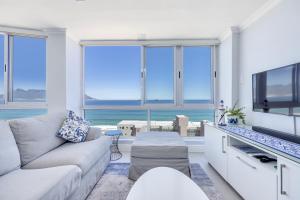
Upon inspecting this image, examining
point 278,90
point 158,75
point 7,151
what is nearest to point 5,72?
point 7,151

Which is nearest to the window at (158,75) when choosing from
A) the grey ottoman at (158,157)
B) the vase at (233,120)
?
the vase at (233,120)

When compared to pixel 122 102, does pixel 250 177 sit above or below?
below

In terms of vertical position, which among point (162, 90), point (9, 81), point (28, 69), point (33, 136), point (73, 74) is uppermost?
point (28, 69)

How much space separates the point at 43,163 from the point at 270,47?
10.0 feet

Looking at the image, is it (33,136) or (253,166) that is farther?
(33,136)

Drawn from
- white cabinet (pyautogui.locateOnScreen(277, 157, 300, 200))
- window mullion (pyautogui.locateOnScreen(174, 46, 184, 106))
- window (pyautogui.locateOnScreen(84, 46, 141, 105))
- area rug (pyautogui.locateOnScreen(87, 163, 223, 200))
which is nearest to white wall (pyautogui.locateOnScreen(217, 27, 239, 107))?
window mullion (pyautogui.locateOnScreen(174, 46, 184, 106))

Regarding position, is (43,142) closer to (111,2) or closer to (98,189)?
(98,189)

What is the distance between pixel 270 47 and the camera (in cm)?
248

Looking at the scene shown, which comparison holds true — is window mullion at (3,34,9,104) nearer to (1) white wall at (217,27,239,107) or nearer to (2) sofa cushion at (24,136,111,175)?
(2) sofa cushion at (24,136,111,175)

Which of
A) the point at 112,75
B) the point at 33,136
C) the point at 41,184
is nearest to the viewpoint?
the point at 41,184

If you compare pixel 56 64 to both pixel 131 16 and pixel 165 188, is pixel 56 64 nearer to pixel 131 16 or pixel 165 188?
pixel 131 16

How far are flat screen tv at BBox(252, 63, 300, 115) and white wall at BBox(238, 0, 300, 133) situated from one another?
151mm

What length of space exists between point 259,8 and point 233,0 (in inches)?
18.7

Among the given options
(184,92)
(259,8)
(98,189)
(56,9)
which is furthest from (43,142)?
(259,8)
